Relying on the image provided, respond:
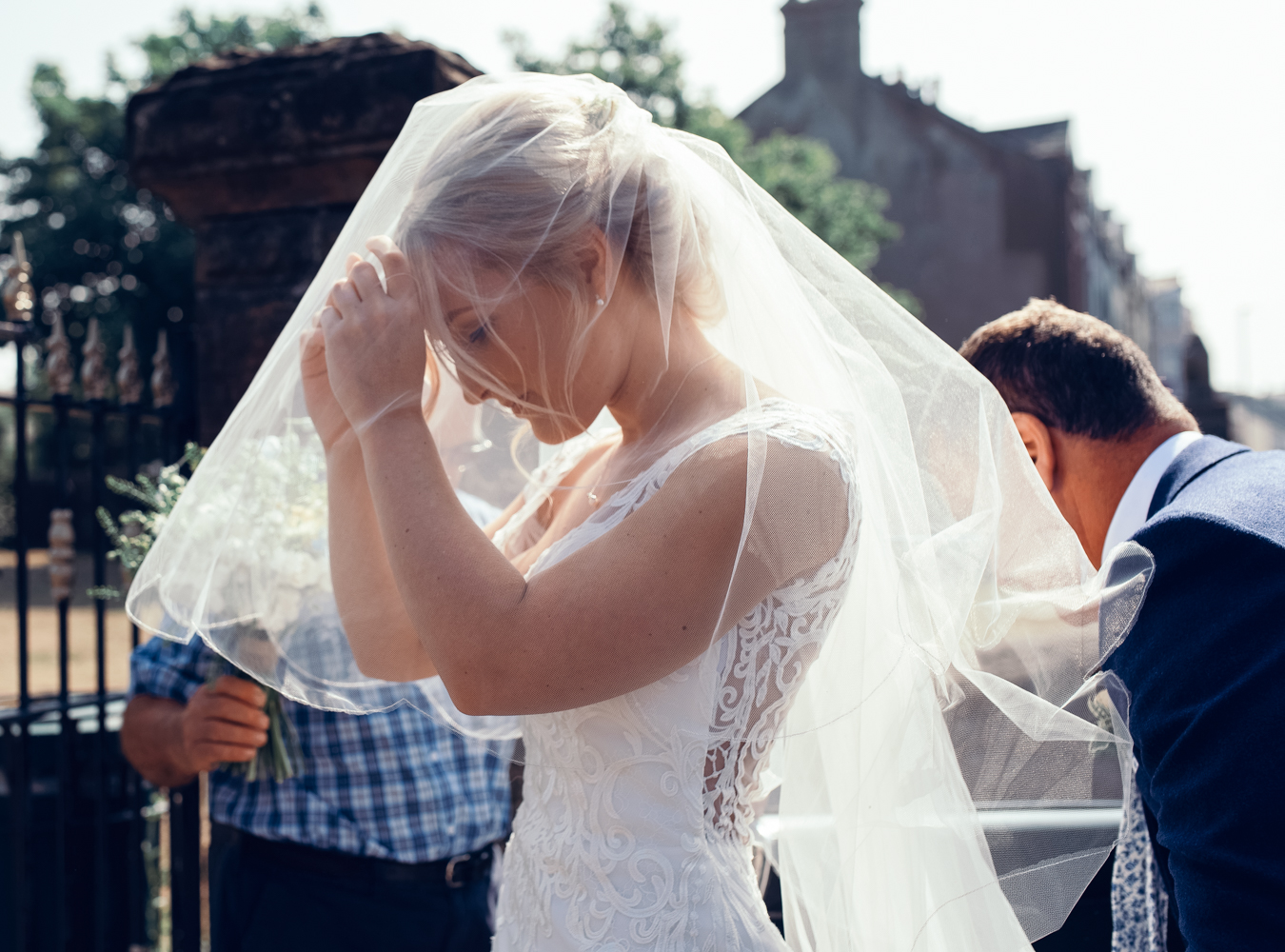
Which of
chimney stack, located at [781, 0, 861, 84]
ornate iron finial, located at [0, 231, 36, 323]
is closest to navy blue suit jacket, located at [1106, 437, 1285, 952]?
ornate iron finial, located at [0, 231, 36, 323]

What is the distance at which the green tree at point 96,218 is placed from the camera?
2169cm

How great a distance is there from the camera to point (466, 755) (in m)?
2.48

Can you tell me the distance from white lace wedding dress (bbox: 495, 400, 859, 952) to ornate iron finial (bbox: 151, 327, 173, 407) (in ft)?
7.07

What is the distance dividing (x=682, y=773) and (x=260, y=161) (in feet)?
7.92

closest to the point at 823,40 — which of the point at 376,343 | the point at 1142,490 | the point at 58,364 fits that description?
the point at 58,364

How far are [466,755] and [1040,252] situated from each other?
17843 mm

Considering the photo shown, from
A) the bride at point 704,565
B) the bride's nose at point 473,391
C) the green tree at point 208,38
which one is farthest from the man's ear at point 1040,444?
the green tree at point 208,38

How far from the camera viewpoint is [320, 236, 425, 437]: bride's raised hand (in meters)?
1.40

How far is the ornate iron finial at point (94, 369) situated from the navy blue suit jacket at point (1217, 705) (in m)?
2.93

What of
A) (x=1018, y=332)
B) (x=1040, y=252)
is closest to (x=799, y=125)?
(x=1040, y=252)

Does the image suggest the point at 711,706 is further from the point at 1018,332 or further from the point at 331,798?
the point at 331,798

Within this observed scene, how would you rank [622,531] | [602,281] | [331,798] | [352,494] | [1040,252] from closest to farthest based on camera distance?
[622,531] → [602,281] → [352,494] → [331,798] → [1040,252]

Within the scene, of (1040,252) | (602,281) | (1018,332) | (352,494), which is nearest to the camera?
(602,281)

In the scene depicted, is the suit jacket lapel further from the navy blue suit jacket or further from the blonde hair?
the blonde hair
